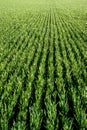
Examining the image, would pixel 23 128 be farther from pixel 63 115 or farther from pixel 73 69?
pixel 73 69

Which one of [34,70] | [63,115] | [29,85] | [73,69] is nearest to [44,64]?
[34,70]

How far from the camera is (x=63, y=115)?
5262 mm

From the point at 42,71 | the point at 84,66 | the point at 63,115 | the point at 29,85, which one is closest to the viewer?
the point at 63,115

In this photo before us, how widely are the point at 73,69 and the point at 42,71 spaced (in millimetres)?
1422

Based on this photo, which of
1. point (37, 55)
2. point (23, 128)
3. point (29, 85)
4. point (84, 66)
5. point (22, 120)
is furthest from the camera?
point (37, 55)

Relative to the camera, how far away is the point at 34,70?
8492 mm

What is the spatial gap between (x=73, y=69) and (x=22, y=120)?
4.28 meters

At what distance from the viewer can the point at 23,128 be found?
4.49 meters

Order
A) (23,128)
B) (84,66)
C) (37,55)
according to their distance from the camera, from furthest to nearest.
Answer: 1. (37,55)
2. (84,66)
3. (23,128)

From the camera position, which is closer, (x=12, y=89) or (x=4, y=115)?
(x=4, y=115)

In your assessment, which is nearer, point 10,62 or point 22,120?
point 22,120

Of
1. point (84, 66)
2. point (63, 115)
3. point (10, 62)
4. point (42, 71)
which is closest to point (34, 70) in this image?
point (42, 71)

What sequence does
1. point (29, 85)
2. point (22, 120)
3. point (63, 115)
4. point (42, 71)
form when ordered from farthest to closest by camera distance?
point (42, 71) → point (29, 85) → point (63, 115) → point (22, 120)

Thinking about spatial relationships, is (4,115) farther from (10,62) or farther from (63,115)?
(10,62)
